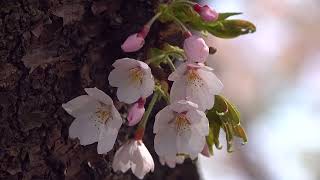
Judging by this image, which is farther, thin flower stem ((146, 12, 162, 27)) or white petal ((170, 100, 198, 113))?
thin flower stem ((146, 12, 162, 27))

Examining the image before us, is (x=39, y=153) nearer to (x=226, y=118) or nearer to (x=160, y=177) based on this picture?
(x=226, y=118)

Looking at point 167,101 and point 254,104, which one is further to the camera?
point 254,104

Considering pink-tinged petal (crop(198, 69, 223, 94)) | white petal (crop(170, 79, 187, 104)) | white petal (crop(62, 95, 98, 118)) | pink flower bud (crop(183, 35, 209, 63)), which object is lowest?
white petal (crop(62, 95, 98, 118))

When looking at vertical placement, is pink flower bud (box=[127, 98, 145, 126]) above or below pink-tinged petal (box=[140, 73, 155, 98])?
below

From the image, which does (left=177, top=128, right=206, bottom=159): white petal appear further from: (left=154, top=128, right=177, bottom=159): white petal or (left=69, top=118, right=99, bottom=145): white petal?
(left=69, top=118, right=99, bottom=145): white petal

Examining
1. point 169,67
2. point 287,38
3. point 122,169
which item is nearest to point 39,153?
point 122,169

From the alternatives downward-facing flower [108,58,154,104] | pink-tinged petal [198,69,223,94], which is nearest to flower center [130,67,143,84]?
downward-facing flower [108,58,154,104]

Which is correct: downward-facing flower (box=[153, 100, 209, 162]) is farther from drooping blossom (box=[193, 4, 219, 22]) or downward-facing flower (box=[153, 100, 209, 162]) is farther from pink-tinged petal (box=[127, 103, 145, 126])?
drooping blossom (box=[193, 4, 219, 22])
